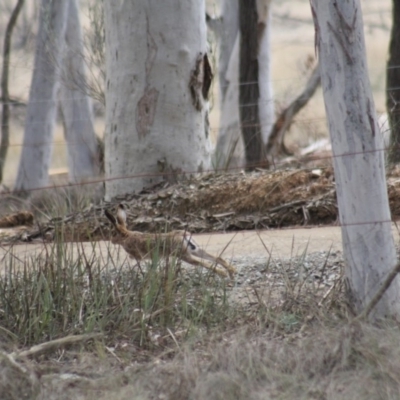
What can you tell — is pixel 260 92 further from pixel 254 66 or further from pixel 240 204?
pixel 240 204

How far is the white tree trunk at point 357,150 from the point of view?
5723mm

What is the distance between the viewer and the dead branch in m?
18.5

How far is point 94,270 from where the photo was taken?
21.1ft

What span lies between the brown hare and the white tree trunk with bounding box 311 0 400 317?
107cm

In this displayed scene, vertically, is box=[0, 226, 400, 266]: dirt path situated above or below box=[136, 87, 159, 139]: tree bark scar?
below

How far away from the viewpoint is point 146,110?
1086cm

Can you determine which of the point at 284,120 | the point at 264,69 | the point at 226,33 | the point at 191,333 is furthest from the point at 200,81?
the point at 226,33

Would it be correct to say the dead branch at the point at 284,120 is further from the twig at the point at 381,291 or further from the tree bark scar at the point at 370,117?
the twig at the point at 381,291

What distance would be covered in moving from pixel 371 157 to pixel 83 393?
220 cm

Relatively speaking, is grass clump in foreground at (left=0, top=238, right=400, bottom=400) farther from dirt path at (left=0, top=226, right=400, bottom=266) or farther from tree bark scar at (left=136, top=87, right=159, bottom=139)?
tree bark scar at (left=136, top=87, right=159, bottom=139)

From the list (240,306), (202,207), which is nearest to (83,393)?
(240,306)

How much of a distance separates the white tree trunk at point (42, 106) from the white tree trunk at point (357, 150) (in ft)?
49.9

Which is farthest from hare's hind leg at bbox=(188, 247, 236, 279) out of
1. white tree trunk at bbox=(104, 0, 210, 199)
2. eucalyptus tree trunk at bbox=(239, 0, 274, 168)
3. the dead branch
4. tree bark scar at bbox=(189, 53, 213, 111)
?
eucalyptus tree trunk at bbox=(239, 0, 274, 168)

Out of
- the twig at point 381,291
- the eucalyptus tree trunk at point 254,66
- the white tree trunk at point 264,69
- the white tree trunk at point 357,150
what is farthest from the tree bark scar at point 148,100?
the white tree trunk at point 264,69
